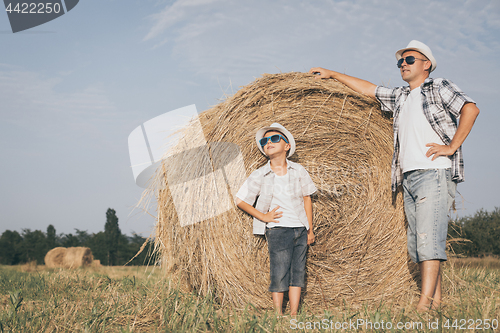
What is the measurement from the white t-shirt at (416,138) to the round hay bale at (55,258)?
34.2 feet

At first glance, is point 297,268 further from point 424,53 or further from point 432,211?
point 424,53

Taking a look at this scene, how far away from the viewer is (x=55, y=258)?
10.7 meters

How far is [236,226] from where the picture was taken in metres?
3.35

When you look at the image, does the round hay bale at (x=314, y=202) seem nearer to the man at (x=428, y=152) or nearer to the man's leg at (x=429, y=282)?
the man at (x=428, y=152)

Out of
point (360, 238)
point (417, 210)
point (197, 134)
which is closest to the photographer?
point (417, 210)

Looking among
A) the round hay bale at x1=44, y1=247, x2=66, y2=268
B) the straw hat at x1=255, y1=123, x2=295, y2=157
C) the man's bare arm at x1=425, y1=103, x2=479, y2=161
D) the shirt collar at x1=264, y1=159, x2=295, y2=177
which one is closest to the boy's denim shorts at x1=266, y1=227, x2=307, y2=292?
the shirt collar at x1=264, y1=159, x2=295, y2=177

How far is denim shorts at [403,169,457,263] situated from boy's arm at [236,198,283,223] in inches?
45.5

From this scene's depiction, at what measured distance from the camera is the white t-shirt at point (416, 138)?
9.63ft

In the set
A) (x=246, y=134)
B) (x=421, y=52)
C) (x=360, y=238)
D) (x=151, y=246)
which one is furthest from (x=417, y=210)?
(x=151, y=246)

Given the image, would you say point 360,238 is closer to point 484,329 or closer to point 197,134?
point 484,329

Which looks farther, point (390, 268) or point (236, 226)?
point (390, 268)

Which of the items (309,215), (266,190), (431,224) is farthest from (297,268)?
(431,224)

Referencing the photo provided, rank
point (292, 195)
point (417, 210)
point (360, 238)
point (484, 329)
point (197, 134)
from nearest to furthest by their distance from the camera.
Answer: point (484, 329) < point (417, 210) < point (292, 195) < point (197, 134) < point (360, 238)

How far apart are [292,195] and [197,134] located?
1083mm
